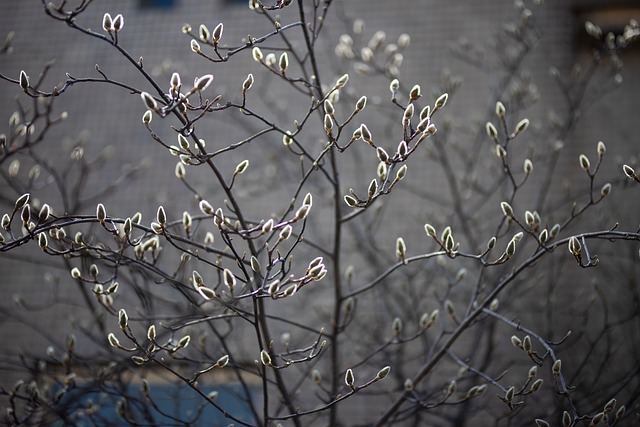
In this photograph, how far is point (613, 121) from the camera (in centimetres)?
484

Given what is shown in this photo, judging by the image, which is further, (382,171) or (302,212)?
(382,171)

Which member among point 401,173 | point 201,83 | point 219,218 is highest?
point 201,83

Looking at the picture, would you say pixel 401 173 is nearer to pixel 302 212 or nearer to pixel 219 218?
pixel 302 212

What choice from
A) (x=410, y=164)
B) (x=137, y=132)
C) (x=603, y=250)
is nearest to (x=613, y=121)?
(x=603, y=250)

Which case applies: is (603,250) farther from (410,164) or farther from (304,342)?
(304,342)

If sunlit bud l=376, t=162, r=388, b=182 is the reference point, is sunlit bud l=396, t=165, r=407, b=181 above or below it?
below

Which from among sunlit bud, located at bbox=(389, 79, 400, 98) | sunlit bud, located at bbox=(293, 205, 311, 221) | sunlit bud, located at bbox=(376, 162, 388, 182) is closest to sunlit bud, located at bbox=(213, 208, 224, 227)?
sunlit bud, located at bbox=(293, 205, 311, 221)

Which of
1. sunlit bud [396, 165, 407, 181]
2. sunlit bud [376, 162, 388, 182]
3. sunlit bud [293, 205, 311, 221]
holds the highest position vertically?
sunlit bud [376, 162, 388, 182]

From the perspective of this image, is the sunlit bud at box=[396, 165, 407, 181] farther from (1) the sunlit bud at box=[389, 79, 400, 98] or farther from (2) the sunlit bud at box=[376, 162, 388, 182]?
(1) the sunlit bud at box=[389, 79, 400, 98]

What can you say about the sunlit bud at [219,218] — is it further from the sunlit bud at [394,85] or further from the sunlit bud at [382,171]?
the sunlit bud at [394,85]

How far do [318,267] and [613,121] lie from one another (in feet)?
11.4

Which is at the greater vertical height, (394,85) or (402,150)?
(394,85)

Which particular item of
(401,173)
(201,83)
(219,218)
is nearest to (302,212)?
(219,218)

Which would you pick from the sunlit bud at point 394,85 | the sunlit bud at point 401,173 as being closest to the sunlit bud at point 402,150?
the sunlit bud at point 401,173
